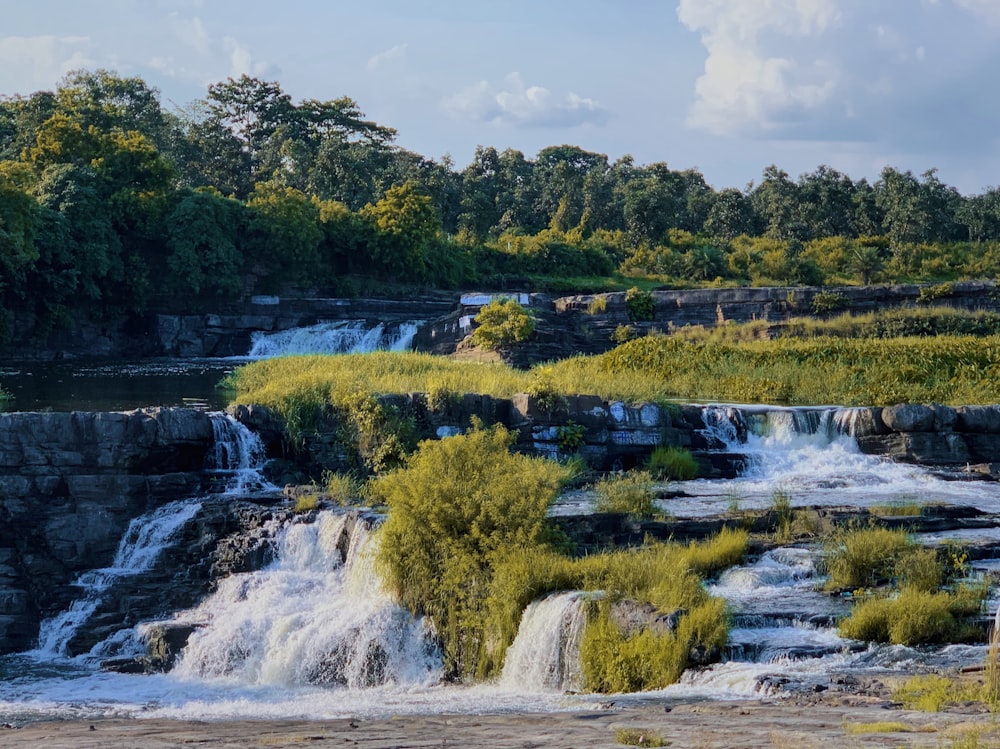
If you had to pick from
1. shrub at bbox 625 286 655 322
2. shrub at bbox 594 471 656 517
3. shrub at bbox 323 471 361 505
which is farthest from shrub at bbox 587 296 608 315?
Result: shrub at bbox 594 471 656 517

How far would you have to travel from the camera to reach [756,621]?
1270cm

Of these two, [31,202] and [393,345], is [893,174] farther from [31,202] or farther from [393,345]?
[31,202]

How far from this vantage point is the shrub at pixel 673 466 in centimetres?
2128

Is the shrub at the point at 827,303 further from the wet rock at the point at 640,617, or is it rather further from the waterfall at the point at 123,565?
the wet rock at the point at 640,617

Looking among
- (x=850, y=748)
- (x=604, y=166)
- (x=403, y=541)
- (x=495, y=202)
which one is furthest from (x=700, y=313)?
(x=604, y=166)

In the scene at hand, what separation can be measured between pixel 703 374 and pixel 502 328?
20.3ft

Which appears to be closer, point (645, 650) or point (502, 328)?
point (645, 650)

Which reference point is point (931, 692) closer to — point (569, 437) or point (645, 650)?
point (645, 650)

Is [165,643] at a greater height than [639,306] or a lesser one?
lesser

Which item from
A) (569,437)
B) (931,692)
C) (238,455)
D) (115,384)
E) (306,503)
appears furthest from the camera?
(115,384)

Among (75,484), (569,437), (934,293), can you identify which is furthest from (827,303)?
(75,484)

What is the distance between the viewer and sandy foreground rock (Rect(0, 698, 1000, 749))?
8.37m

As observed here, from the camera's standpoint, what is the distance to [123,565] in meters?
18.6

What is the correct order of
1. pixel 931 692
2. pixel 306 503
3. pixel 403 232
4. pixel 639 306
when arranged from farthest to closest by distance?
pixel 403 232
pixel 639 306
pixel 306 503
pixel 931 692
